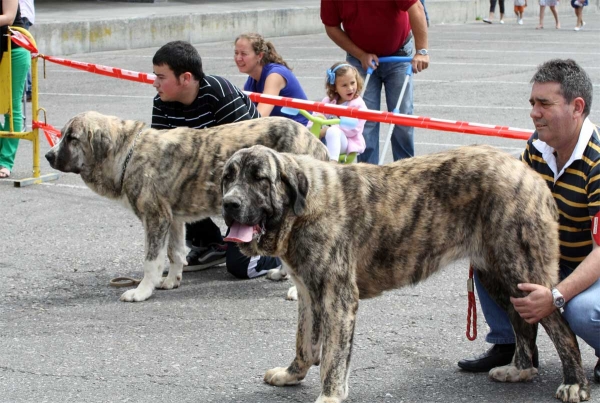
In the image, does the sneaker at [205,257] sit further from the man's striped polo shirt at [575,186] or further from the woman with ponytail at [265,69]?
the man's striped polo shirt at [575,186]

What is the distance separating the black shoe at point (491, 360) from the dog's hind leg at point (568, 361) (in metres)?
0.42

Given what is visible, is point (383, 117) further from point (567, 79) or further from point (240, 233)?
point (240, 233)

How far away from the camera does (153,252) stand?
6.57m

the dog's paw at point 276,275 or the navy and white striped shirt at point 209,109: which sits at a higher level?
the navy and white striped shirt at point 209,109

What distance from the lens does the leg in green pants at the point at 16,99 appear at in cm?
976

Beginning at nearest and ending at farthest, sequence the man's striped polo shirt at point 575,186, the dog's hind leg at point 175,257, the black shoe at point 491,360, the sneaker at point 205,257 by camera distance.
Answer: the man's striped polo shirt at point 575,186
the black shoe at point 491,360
the dog's hind leg at point 175,257
the sneaker at point 205,257

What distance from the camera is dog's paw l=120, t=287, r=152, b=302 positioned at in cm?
646

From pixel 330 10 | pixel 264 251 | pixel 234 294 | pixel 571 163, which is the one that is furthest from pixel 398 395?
pixel 330 10

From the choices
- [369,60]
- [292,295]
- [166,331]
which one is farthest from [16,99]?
[166,331]

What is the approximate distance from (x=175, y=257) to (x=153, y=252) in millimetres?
281

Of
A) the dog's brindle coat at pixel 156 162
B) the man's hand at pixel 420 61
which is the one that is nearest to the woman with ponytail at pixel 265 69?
the man's hand at pixel 420 61

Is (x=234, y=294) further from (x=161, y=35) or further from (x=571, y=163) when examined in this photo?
(x=161, y=35)

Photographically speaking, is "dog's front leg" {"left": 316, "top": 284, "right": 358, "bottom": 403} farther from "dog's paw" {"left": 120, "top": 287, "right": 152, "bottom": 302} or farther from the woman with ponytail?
the woman with ponytail

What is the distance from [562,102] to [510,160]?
0.36 meters
